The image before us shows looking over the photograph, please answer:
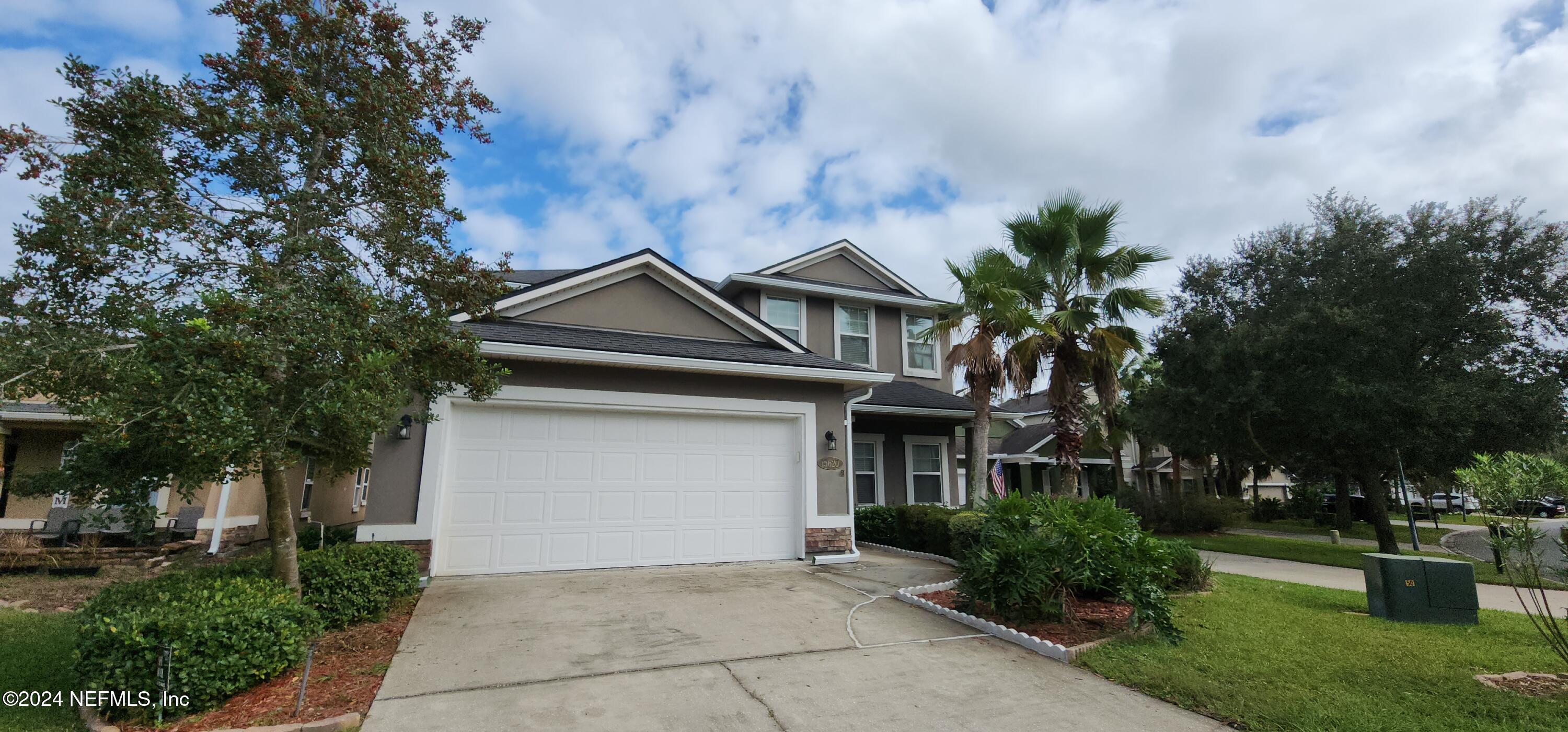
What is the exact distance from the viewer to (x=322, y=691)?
4.40 m

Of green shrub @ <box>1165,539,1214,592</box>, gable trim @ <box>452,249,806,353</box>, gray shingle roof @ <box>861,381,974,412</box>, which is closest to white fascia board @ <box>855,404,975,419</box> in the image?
gray shingle roof @ <box>861,381,974,412</box>

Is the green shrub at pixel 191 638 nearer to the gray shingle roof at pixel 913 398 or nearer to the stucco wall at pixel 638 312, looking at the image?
the stucco wall at pixel 638 312

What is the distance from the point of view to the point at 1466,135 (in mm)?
11609

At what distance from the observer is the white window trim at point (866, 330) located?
15.5 metres

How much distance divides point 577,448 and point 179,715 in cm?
516

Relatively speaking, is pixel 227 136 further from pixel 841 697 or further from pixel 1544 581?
pixel 1544 581

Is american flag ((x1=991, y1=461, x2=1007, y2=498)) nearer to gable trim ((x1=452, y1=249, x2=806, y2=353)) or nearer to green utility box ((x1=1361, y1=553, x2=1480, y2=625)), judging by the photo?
gable trim ((x1=452, y1=249, x2=806, y2=353))

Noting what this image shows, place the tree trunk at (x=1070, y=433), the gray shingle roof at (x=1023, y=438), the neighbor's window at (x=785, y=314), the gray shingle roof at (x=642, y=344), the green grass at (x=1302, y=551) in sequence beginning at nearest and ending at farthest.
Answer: the gray shingle roof at (x=642, y=344) → the tree trunk at (x=1070, y=433) → the green grass at (x=1302, y=551) → the neighbor's window at (x=785, y=314) → the gray shingle roof at (x=1023, y=438)


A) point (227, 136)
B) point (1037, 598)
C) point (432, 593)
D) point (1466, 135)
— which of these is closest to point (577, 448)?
point (432, 593)

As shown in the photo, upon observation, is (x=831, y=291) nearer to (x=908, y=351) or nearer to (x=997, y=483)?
(x=908, y=351)

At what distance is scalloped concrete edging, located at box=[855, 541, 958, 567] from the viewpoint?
10641mm

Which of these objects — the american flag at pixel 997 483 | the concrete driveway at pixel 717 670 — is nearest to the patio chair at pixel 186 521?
the concrete driveway at pixel 717 670

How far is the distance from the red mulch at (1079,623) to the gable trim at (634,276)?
19.0 feet

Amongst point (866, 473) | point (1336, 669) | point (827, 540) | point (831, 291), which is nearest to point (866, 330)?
point (831, 291)
